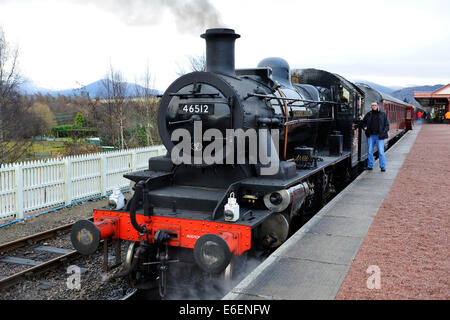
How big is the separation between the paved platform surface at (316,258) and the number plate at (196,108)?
1992mm

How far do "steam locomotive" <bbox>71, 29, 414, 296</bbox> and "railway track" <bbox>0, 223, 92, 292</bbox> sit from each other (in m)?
1.34

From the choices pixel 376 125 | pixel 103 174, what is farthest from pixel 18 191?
pixel 376 125

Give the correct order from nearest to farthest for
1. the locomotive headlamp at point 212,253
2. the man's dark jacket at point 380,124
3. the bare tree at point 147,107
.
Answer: the locomotive headlamp at point 212,253, the man's dark jacket at point 380,124, the bare tree at point 147,107

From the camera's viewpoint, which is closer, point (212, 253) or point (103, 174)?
point (212, 253)

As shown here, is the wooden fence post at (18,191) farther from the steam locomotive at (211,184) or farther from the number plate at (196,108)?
the number plate at (196,108)

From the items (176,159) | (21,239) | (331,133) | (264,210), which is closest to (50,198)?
(21,239)

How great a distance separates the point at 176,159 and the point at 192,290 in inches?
69.9

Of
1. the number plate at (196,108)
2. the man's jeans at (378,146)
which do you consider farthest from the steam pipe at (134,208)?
the man's jeans at (378,146)

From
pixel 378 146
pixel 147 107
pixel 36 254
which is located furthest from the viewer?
pixel 147 107

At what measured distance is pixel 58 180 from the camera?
Answer: 9.22m

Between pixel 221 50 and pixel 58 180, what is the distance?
5801 mm

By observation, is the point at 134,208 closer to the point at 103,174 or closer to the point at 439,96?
the point at 103,174

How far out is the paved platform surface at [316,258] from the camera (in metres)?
3.67

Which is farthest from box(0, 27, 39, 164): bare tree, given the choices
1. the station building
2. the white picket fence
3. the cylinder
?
the station building
